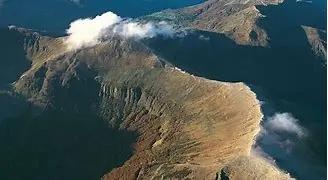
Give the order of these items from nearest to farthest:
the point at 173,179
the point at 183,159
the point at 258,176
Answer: the point at 258,176 → the point at 173,179 → the point at 183,159

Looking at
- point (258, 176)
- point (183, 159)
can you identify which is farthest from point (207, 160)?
point (258, 176)

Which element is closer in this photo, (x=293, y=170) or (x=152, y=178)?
(x=293, y=170)

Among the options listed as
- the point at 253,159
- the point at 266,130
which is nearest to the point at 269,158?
the point at 253,159

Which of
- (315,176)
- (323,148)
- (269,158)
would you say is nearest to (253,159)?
(269,158)

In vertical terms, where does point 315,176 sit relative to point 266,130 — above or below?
below

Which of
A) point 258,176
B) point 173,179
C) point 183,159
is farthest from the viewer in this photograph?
point 183,159

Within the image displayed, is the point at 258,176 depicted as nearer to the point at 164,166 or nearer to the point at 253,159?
the point at 253,159

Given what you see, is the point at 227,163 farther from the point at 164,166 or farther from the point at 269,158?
the point at 164,166

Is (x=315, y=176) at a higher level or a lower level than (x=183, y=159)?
lower

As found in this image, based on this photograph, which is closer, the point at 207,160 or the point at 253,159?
the point at 253,159
